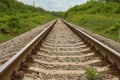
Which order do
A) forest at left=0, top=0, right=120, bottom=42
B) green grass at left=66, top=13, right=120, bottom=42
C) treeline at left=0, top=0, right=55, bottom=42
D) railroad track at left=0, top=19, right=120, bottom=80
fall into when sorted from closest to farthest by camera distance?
railroad track at left=0, top=19, right=120, bottom=80
treeline at left=0, top=0, right=55, bottom=42
green grass at left=66, top=13, right=120, bottom=42
forest at left=0, top=0, right=120, bottom=42

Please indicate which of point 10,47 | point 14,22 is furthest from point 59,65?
point 14,22

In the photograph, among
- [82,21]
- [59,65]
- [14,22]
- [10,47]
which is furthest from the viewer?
[82,21]

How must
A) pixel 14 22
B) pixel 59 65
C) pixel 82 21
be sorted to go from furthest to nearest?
pixel 82 21, pixel 14 22, pixel 59 65

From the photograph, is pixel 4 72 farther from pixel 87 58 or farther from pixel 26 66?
pixel 87 58

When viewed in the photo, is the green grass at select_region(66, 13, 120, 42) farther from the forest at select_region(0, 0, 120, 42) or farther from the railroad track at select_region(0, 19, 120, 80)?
the railroad track at select_region(0, 19, 120, 80)

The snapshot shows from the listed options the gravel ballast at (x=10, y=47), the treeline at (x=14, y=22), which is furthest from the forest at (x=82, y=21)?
the gravel ballast at (x=10, y=47)

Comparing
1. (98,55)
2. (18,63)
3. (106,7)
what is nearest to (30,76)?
(18,63)

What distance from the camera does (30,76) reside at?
497cm

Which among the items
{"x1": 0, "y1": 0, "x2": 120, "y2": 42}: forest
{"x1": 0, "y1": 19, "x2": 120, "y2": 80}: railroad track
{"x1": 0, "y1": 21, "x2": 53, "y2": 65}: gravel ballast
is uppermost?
{"x1": 0, "y1": 19, "x2": 120, "y2": 80}: railroad track

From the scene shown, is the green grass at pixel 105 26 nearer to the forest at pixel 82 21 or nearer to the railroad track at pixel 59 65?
the forest at pixel 82 21

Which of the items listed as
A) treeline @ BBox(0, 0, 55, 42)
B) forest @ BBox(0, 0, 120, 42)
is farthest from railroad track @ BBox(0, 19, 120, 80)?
treeline @ BBox(0, 0, 55, 42)

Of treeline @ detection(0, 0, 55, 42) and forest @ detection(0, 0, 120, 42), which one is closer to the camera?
treeline @ detection(0, 0, 55, 42)

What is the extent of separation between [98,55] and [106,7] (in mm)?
44570

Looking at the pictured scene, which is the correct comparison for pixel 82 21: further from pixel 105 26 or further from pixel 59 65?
pixel 59 65
